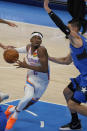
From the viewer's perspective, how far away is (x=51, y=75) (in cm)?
1104

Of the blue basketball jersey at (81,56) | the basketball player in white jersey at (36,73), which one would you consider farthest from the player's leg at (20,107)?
the blue basketball jersey at (81,56)

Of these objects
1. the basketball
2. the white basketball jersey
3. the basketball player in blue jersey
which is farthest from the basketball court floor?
the basketball

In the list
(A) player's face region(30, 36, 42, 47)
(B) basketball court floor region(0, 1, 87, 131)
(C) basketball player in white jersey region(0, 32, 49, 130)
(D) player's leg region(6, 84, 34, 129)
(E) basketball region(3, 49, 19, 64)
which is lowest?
(B) basketball court floor region(0, 1, 87, 131)

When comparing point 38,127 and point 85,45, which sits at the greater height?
point 85,45

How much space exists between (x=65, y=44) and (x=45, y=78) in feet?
25.0

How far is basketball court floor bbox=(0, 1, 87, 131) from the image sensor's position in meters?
7.69

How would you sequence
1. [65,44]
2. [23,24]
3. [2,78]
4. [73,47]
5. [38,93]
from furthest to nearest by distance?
[23,24], [65,44], [2,78], [38,93], [73,47]

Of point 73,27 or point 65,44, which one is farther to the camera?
point 65,44

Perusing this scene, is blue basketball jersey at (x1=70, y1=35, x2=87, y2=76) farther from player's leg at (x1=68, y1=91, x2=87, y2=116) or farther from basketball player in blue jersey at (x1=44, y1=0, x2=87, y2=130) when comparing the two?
player's leg at (x1=68, y1=91, x2=87, y2=116)

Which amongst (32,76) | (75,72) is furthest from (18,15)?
(32,76)

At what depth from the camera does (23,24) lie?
17125 mm

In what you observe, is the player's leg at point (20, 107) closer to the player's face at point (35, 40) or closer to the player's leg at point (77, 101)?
the player's leg at point (77, 101)

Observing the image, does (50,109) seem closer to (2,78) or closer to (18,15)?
(2,78)

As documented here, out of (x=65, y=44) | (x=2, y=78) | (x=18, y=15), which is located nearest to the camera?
(x=2, y=78)
